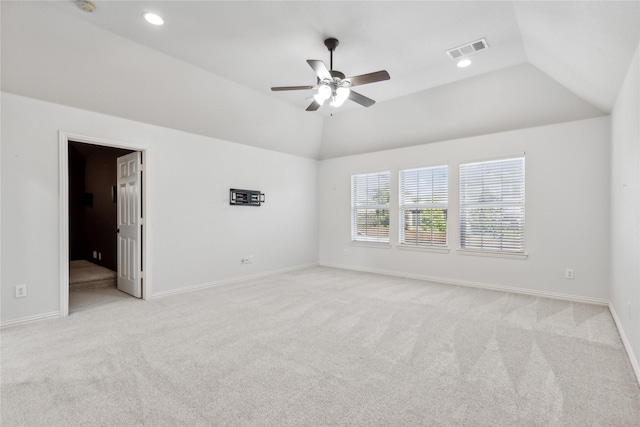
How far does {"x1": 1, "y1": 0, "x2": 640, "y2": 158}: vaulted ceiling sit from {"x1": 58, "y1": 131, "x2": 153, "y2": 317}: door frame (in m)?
0.40

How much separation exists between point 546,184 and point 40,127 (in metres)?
6.53

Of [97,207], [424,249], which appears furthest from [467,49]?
[97,207]

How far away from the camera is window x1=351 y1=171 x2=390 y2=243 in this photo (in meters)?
6.22

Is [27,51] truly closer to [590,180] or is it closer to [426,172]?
[426,172]

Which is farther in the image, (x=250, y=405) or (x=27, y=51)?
(x=27, y=51)

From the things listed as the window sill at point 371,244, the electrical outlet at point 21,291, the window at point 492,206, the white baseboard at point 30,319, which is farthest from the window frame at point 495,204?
the electrical outlet at point 21,291

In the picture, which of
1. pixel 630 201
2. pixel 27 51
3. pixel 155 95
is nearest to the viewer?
pixel 630 201

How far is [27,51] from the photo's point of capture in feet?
9.99

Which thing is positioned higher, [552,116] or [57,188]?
[552,116]

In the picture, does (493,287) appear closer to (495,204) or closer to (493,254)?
(493,254)

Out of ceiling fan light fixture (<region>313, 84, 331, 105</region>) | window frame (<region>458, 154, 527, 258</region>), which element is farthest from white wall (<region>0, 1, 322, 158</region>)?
window frame (<region>458, 154, 527, 258</region>)

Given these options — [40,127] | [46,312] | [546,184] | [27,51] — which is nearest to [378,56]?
[546,184]

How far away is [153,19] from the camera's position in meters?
2.96

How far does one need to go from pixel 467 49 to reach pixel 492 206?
8.15 feet
